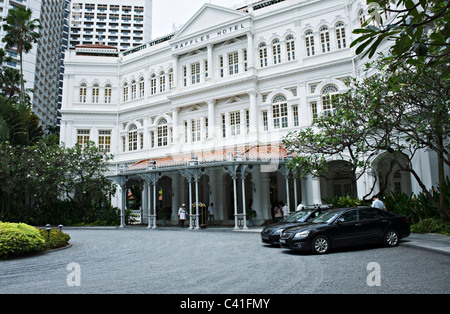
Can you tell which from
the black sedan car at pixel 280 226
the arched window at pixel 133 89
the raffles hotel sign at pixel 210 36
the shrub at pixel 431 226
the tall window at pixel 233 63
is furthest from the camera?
the arched window at pixel 133 89

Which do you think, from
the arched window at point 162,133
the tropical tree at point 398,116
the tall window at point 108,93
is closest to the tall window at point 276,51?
the tropical tree at point 398,116

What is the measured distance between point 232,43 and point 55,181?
1695 centimetres

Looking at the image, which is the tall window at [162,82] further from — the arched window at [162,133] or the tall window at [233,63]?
the tall window at [233,63]

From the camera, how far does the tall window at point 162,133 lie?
30.8 metres

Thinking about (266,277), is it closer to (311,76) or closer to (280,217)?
(280,217)

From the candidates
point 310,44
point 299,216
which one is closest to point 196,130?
point 310,44

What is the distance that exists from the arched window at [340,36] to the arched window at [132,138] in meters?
19.1

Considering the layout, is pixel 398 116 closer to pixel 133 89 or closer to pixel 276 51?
pixel 276 51

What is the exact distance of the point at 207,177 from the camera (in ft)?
96.1

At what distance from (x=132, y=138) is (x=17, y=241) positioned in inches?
907

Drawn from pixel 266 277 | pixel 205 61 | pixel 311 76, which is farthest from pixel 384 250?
pixel 205 61

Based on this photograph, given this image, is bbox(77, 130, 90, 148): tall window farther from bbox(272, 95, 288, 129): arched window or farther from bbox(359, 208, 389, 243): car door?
bbox(359, 208, 389, 243): car door

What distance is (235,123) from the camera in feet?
88.6

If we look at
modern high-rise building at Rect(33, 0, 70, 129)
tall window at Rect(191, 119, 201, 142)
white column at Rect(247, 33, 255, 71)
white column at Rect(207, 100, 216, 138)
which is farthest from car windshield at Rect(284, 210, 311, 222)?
modern high-rise building at Rect(33, 0, 70, 129)
